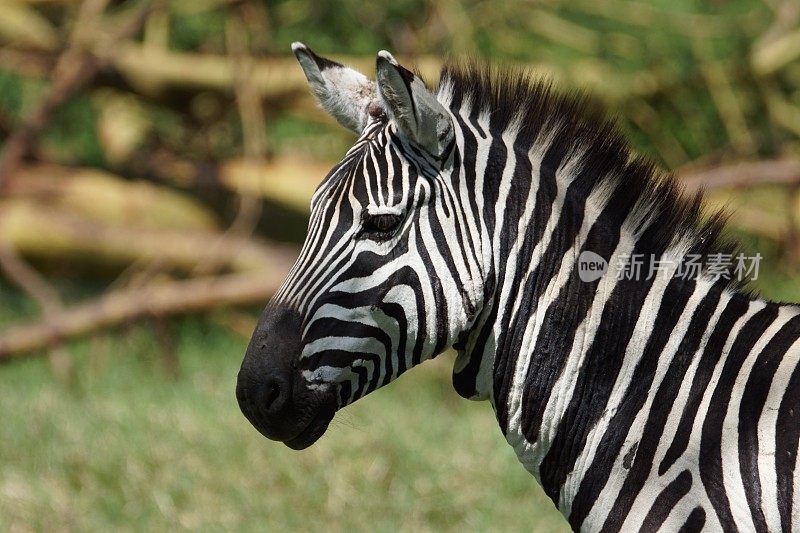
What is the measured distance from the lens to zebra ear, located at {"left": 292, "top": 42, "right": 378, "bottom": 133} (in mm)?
3061

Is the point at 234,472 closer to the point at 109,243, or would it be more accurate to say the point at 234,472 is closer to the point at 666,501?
the point at 666,501

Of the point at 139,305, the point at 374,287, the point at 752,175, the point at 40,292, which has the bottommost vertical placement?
the point at 40,292

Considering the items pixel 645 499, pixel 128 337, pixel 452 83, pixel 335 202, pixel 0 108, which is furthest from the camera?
pixel 0 108

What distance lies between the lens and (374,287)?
8.73 feet

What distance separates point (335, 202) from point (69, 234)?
7.02m

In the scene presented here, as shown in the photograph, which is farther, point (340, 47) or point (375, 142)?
point (340, 47)

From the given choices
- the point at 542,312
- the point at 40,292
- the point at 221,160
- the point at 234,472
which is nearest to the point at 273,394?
the point at 542,312

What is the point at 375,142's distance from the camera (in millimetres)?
2789

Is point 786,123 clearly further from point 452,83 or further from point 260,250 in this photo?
point 452,83

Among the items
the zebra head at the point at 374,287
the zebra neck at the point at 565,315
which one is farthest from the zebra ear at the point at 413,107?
the zebra neck at the point at 565,315

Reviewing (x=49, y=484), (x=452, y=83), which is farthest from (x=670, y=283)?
(x=49, y=484)

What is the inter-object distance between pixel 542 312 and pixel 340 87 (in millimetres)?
957

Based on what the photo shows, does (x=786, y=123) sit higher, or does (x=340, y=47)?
(x=786, y=123)

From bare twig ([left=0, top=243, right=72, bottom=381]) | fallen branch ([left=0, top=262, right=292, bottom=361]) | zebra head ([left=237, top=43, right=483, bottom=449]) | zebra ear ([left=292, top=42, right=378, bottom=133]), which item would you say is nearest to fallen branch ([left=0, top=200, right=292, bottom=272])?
bare twig ([left=0, top=243, right=72, bottom=381])
